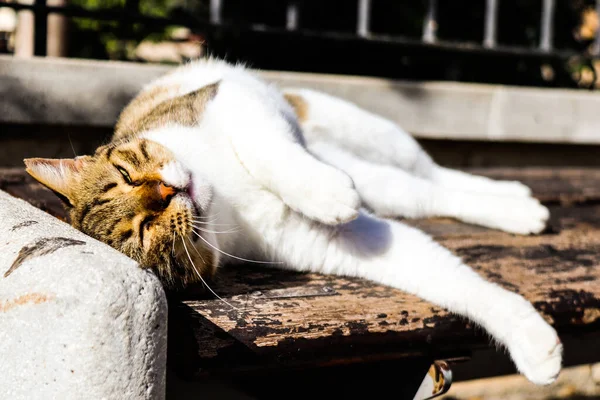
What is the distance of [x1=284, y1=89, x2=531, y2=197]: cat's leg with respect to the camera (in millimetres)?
2320

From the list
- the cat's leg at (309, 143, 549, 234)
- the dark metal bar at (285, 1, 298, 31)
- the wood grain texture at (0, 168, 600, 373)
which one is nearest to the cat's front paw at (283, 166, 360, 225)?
the wood grain texture at (0, 168, 600, 373)

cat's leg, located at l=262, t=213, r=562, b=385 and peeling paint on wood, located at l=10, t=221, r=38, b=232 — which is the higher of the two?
peeling paint on wood, located at l=10, t=221, r=38, b=232

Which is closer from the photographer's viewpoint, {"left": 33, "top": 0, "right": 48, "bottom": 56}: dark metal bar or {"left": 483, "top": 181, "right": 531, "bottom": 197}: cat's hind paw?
{"left": 483, "top": 181, "right": 531, "bottom": 197}: cat's hind paw

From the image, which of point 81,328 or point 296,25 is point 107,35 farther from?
point 81,328

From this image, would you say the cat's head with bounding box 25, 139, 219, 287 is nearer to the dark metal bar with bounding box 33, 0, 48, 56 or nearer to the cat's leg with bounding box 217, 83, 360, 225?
the cat's leg with bounding box 217, 83, 360, 225

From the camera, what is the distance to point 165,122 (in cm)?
185

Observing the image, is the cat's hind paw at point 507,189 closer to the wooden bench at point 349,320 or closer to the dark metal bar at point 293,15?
the wooden bench at point 349,320

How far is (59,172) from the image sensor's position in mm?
1604

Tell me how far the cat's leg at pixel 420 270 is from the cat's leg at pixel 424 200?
31cm

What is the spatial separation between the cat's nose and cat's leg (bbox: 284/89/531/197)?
0.83 m

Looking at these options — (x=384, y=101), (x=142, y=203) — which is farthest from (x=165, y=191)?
(x=384, y=101)

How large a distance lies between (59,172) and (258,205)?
49cm

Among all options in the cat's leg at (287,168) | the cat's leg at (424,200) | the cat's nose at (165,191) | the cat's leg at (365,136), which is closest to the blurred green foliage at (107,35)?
the cat's leg at (365,136)

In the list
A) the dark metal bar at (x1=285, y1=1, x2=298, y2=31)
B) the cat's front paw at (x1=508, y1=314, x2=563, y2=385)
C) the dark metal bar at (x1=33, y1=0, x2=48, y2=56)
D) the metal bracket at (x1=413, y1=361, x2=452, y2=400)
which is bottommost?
the metal bracket at (x1=413, y1=361, x2=452, y2=400)
